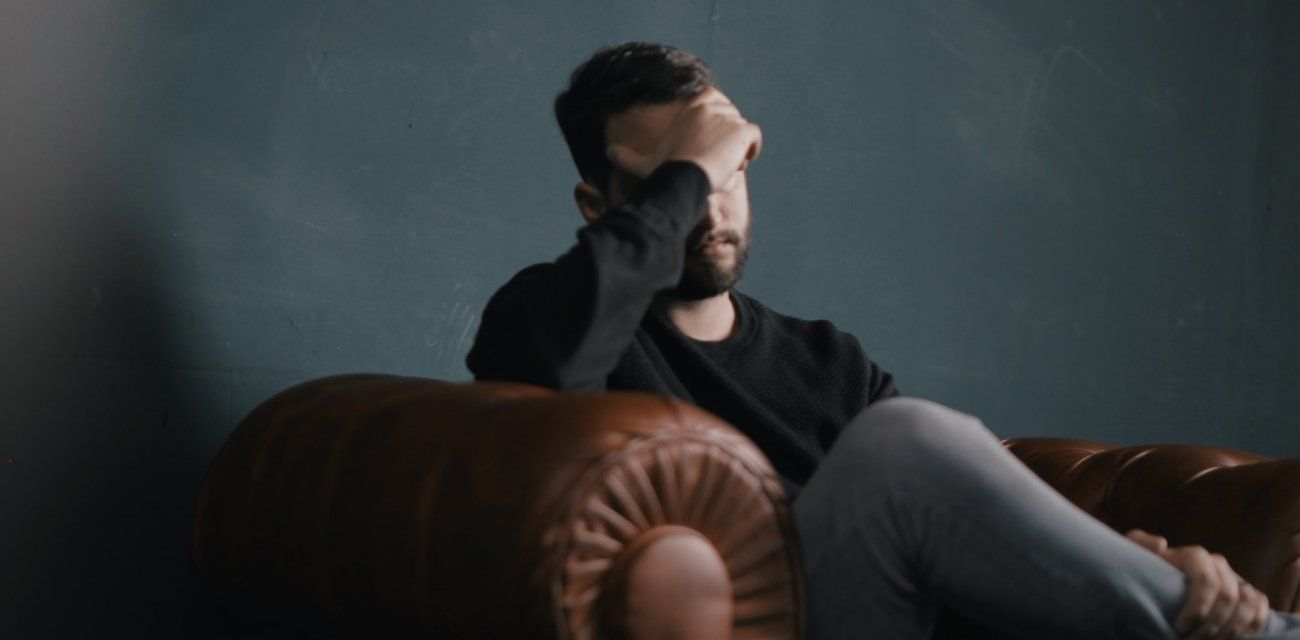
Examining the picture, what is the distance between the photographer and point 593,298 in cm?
108

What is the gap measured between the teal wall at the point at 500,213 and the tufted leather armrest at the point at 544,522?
459 mm

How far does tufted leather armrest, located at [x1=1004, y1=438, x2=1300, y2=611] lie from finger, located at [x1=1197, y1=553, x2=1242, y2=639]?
41 centimetres

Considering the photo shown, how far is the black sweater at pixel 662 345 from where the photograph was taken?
1099 mm

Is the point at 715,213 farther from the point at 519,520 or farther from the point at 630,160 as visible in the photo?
the point at 519,520

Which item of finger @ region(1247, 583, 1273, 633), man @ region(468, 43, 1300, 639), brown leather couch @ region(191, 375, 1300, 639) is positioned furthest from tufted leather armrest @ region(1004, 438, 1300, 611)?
brown leather couch @ region(191, 375, 1300, 639)

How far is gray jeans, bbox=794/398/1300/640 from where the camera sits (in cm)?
90

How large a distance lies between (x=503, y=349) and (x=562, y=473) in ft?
1.14

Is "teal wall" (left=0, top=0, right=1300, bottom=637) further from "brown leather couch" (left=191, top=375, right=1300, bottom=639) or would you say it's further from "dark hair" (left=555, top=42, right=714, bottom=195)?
"brown leather couch" (left=191, top=375, right=1300, bottom=639)

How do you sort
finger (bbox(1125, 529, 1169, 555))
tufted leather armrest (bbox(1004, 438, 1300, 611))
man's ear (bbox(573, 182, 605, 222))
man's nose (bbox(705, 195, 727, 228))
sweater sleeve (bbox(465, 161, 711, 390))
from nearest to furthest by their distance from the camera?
1. finger (bbox(1125, 529, 1169, 555))
2. sweater sleeve (bbox(465, 161, 711, 390))
3. tufted leather armrest (bbox(1004, 438, 1300, 611))
4. man's nose (bbox(705, 195, 727, 228))
5. man's ear (bbox(573, 182, 605, 222))

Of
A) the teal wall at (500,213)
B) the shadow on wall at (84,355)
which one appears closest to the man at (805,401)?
the teal wall at (500,213)

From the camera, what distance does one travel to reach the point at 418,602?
0.90m

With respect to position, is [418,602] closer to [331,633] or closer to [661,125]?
[331,633]

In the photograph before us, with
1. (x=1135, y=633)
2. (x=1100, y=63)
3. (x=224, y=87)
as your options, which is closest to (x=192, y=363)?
(x=224, y=87)

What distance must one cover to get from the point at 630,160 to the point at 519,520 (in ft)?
2.25
